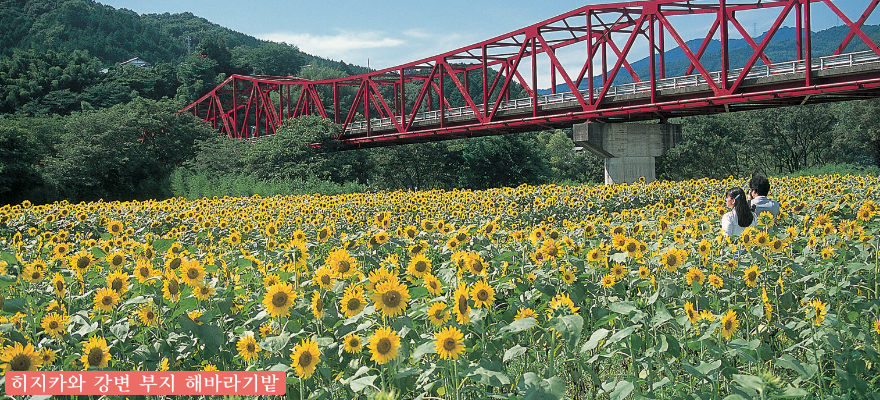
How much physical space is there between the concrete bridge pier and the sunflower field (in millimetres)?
23574

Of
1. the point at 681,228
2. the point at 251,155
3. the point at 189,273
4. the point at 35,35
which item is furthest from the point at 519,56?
the point at 35,35

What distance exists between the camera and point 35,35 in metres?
115

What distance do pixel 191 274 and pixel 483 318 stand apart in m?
1.53

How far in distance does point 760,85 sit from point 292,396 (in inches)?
1056

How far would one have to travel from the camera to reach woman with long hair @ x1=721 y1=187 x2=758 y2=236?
558cm

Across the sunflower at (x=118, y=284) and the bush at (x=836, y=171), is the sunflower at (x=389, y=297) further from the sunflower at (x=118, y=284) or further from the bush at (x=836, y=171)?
the bush at (x=836, y=171)

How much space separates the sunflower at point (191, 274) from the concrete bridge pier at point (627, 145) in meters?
26.4

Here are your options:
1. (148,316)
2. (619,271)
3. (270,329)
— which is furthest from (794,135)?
(148,316)

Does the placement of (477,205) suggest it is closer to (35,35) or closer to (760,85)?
(760,85)

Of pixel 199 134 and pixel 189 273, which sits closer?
pixel 189 273

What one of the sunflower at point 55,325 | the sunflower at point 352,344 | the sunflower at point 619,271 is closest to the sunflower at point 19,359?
the sunflower at point 55,325

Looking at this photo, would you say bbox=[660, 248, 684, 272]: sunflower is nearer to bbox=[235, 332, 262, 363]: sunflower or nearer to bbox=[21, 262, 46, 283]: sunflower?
bbox=[235, 332, 262, 363]: sunflower

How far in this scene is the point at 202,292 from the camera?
3.05 m

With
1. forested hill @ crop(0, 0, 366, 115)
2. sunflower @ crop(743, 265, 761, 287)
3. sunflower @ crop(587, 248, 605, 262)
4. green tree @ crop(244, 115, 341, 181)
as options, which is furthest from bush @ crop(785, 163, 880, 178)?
forested hill @ crop(0, 0, 366, 115)
